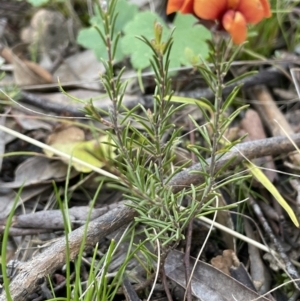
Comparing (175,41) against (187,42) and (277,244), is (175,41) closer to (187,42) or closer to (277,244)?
(187,42)

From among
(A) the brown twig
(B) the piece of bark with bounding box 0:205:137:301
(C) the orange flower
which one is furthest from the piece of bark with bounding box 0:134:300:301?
(C) the orange flower

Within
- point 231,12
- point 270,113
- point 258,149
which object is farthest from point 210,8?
point 270,113

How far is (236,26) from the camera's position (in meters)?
0.81

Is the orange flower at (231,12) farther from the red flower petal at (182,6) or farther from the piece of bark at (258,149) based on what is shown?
the piece of bark at (258,149)

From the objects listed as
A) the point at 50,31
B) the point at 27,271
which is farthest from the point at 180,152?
the point at 50,31

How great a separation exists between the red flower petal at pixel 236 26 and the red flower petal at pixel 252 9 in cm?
3

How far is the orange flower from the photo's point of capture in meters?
0.81

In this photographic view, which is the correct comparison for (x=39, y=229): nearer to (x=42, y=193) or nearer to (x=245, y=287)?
(x=42, y=193)

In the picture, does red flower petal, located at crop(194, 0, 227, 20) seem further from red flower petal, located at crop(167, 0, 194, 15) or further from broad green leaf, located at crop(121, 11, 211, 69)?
broad green leaf, located at crop(121, 11, 211, 69)

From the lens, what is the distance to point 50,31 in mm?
1932

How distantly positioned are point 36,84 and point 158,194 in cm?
90

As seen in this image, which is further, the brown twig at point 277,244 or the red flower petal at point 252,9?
the brown twig at point 277,244

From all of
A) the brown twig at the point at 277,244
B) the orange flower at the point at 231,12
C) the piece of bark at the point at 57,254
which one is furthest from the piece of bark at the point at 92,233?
the orange flower at the point at 231,12

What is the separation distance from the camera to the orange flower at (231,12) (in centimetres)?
81
